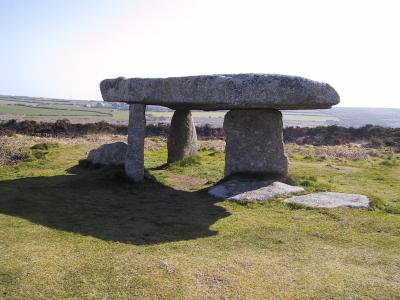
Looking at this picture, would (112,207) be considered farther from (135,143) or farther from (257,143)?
(257,143)

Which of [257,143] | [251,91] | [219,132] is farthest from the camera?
[219,132]

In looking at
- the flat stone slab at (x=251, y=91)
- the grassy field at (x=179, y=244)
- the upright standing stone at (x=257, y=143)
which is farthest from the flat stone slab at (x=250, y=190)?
the flat stone slab at (x=251, y=91)

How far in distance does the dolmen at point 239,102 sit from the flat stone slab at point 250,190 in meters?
0.84

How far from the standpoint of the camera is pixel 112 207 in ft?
39.0

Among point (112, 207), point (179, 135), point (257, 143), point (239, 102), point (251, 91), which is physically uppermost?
point (251, 91)

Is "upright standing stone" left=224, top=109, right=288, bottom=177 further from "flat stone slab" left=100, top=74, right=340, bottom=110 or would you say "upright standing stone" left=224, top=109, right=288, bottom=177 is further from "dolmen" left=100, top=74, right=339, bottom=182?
"flat stone slab" left=100, top=74, right=340, bottom=110

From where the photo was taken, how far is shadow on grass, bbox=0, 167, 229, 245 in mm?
9782

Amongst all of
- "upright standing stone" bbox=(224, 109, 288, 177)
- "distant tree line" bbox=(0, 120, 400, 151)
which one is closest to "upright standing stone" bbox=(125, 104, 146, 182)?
"upright standing stone" bbox=(224, 109, 288, 177)

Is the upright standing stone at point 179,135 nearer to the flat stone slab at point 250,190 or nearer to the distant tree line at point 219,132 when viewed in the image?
the flat stone slab at point 250,190

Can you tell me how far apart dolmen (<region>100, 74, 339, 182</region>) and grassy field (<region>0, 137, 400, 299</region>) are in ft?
4.37

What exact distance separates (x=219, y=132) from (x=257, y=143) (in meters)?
29.0

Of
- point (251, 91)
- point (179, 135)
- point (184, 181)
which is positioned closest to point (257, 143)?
point (184, 181)

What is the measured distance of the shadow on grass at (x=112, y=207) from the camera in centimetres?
978

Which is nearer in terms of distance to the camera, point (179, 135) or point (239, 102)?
point (239, 102)
